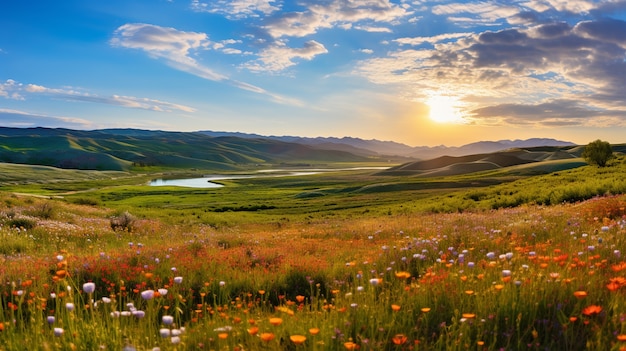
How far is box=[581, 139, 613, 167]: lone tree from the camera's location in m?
57.7

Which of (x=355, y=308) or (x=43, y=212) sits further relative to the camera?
(x=43, y=212)

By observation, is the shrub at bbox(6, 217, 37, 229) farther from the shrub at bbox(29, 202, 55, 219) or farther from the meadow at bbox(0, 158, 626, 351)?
the shrub at bbox(29, 202, 55, 219)

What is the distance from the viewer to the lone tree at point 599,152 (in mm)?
57688

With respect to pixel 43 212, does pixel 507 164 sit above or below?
above

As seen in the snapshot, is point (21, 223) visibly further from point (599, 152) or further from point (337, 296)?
point (599, 152)

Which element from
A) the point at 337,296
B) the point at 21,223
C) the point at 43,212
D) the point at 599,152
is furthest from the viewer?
the point at 599,152

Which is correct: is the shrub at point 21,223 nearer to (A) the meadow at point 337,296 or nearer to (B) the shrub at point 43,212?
(A) the meadow at point 337,296

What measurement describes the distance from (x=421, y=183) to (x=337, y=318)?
3408 inches

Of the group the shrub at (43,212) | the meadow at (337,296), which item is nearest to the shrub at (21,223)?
the meadow at (337,296)

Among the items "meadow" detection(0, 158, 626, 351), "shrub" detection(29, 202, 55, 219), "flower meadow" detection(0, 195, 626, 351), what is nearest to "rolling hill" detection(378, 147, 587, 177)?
"shrub" detection(29, 202, 55, 219)

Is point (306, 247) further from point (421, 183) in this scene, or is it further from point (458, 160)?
point (458, 160)

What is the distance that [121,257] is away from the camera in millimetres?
9070

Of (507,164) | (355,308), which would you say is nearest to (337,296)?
(355,308)

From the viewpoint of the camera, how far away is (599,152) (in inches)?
2281
